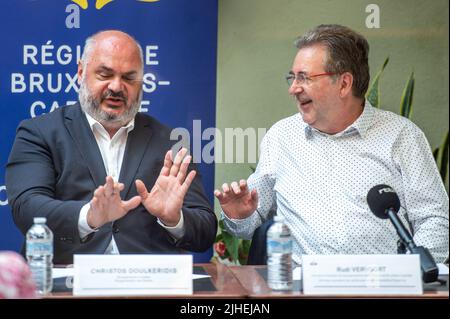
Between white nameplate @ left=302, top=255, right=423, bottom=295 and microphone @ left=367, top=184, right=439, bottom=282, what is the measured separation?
5 cm

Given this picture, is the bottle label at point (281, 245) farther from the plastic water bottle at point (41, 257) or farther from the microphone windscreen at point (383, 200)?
the plastic water bottle at point (41, 257)

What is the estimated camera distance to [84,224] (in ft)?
9.37

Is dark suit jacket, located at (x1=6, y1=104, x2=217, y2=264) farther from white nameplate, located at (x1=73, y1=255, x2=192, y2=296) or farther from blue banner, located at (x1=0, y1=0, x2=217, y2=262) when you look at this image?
white nameplate, located at (x1=73, y1=255, x2=192, y2=296)

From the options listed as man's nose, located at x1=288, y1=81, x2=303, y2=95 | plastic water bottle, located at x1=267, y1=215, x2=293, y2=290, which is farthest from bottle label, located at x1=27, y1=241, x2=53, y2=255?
man's nose, located at x1=288, y1=81, x2=303, y2=95

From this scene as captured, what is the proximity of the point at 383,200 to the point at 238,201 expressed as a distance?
0.79 meters

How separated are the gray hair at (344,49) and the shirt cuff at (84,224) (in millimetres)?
1164

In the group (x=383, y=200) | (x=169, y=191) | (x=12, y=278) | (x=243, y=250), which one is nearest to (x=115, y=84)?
(x=169, y=191)

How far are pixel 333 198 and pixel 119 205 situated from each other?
92cm

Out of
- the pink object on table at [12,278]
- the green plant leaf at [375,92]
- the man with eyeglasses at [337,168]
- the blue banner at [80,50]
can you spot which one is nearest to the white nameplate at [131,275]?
the man with eyeglasses at [337,168]

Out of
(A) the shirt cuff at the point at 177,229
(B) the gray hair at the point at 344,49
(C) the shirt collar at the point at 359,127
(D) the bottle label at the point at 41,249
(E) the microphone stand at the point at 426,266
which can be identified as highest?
(B) the gray hair at the point at 344,49

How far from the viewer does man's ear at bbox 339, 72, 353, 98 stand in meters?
3.29

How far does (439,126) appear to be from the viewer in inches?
129

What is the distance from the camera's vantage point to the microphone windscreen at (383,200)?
7.83 feet
